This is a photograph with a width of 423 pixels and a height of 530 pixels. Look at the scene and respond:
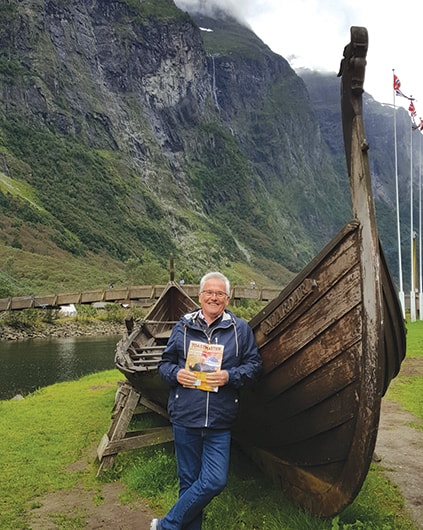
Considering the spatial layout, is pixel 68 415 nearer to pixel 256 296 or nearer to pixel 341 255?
pixel 341 255

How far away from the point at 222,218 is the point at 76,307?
11677 centimetres

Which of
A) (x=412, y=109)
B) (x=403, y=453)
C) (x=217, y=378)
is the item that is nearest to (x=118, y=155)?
(x=412, y=109)

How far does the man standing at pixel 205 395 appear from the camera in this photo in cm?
373

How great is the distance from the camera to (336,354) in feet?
13.5

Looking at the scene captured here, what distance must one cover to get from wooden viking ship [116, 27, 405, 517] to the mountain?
79.5m

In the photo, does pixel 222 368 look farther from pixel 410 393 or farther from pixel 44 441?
pixel 410 393

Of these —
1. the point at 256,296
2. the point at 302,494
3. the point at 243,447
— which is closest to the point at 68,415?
the point at 243,447

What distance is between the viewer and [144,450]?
745 cm

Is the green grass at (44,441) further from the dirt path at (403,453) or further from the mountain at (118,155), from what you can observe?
the mountain at (118,155)

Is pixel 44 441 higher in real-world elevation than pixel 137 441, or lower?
lower

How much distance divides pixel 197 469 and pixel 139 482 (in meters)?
2.39

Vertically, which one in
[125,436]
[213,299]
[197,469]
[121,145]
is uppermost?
[213,299]

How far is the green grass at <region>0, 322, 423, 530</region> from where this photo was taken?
4.66 m

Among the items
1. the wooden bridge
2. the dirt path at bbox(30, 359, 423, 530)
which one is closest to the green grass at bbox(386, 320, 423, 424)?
the dirt path at bbox(30, 359, 423, 530)
